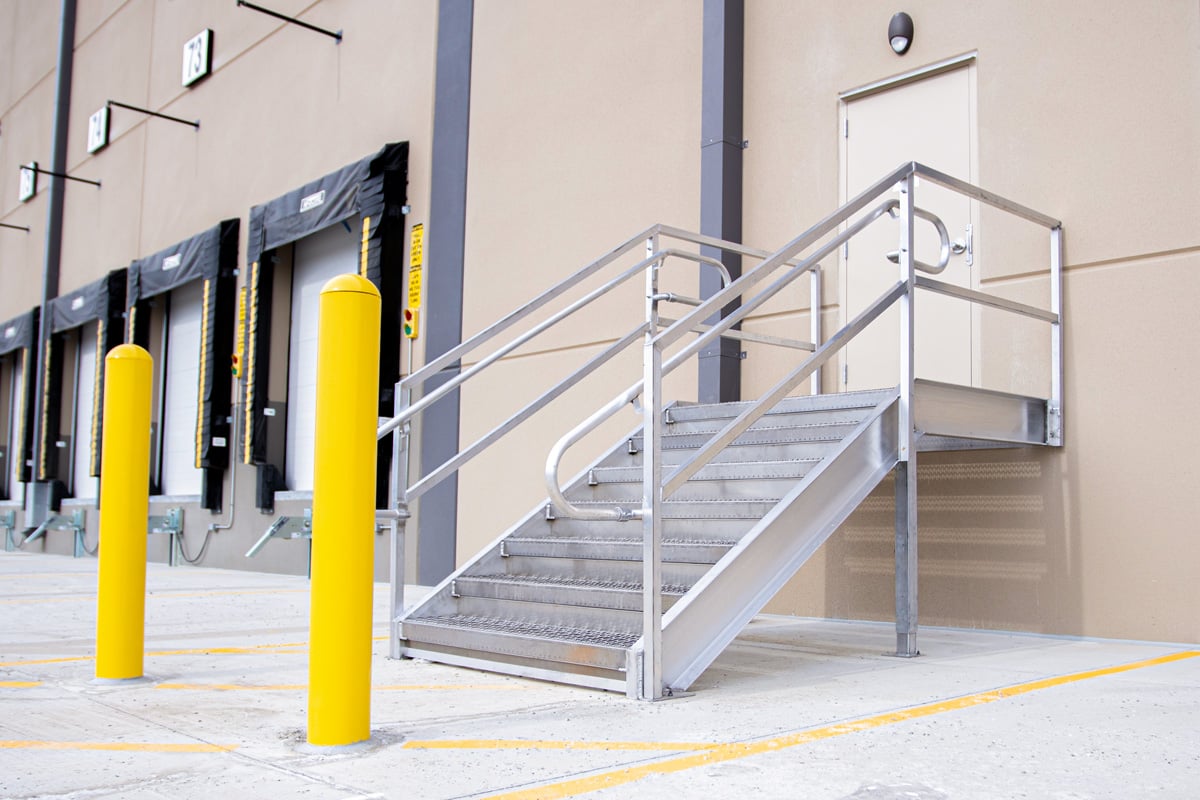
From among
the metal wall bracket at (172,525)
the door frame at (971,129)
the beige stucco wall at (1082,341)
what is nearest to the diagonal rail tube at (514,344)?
the door frame at (971,129)

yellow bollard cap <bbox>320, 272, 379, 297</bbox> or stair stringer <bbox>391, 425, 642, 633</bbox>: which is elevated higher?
yellow bollard cap <bbox>320, 272, 379, 297</bbox>

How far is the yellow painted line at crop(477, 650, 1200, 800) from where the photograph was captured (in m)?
2.46

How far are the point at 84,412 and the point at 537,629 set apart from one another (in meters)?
14.4

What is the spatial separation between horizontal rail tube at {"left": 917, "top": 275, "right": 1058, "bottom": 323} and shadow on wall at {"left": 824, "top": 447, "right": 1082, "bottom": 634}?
→ 2.25 ft

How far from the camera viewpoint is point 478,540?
28.4ft

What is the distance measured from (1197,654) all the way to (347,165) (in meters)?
8.13

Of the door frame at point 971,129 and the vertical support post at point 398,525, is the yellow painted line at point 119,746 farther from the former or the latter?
the door frame at point 971,129

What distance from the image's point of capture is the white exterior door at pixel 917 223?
5957 mm

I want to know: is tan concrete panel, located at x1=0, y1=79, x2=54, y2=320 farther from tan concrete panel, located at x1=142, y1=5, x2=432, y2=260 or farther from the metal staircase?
the metal staircase

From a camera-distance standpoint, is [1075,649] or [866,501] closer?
[1075,649]

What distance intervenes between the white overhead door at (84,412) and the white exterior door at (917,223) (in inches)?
521

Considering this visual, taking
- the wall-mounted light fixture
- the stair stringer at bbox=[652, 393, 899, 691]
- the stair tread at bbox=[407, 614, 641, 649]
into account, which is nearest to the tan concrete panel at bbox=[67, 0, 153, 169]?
the wall-mounted light fixture

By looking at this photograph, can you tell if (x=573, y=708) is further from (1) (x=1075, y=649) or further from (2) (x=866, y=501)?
(2) (x=866, y=501)

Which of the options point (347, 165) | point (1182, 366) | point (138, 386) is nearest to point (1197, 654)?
point (1182, 366)
